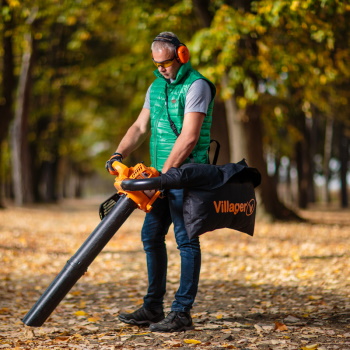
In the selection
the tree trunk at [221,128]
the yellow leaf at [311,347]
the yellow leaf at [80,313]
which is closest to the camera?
the yellow leaf at [311,347]

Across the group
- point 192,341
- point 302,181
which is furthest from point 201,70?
point 302,181

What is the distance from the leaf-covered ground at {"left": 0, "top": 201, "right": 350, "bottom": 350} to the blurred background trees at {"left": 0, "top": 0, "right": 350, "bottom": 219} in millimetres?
3311

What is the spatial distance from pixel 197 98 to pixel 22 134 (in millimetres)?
18221

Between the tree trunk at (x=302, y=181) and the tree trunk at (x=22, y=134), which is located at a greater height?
the tree trunk at (x=22, y=134)

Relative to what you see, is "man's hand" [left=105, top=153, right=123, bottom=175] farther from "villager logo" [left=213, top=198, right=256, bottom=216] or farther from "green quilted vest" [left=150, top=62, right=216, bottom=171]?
"villager logo" [left=213, top=198, right=256, bottom=216]

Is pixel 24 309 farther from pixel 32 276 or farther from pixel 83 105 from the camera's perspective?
pixel 83 105

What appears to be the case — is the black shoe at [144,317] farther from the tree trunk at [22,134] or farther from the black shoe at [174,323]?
Answer: the tree trunk at [22,134]

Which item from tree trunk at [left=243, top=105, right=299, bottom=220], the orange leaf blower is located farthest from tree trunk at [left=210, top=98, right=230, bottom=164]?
the orange leaf blower

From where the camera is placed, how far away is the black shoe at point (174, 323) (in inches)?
155

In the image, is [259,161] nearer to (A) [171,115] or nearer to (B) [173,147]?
(A) [171,115]

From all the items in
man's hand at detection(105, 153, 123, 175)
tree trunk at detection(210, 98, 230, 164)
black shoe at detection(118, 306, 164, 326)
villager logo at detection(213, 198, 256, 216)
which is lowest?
black shoe at detection(118, 306, 164, 326)

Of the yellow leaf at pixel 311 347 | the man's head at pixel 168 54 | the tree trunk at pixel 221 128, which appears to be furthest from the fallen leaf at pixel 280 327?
the tree trunk at pixel 221 128

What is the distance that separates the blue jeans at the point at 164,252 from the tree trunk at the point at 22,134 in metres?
16.9

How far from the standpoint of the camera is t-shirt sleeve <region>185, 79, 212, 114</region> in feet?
12.4
